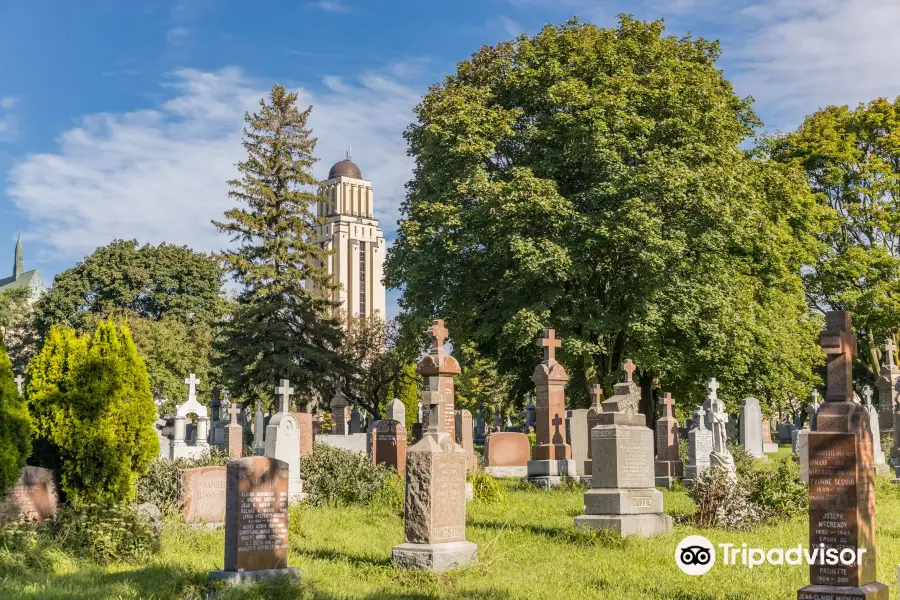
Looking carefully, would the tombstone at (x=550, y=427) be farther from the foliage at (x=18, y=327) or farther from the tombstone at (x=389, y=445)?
the foliage at (x=18, y=327)

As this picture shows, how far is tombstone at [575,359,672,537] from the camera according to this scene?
11.8 meters

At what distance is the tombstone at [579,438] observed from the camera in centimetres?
2113

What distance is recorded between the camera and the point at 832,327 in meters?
7.53

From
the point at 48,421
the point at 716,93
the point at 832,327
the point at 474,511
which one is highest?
the point at 716,93

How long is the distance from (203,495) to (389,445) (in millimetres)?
7188

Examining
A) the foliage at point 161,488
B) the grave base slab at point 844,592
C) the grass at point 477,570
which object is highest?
the foliage at point 161,488

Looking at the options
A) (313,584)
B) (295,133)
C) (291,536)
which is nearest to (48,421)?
(291,536)

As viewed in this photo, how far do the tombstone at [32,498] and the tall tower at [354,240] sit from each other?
80.7 m

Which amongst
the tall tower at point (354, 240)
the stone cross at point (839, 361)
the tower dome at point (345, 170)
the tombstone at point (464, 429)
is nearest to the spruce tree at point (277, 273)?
the tombstone at point (464, 429)

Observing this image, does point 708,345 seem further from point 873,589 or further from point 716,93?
point 873,589

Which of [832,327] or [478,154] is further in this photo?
[478,154]

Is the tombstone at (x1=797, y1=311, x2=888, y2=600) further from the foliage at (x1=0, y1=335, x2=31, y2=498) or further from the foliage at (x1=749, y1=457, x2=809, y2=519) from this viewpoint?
the foliage at (x1=0, y1=335, x2=31, y2=498)

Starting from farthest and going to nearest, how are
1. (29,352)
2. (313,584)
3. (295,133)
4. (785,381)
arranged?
(29,352), (295,133), (785,381), (313,584)

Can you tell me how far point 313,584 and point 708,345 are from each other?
59.3 feet
